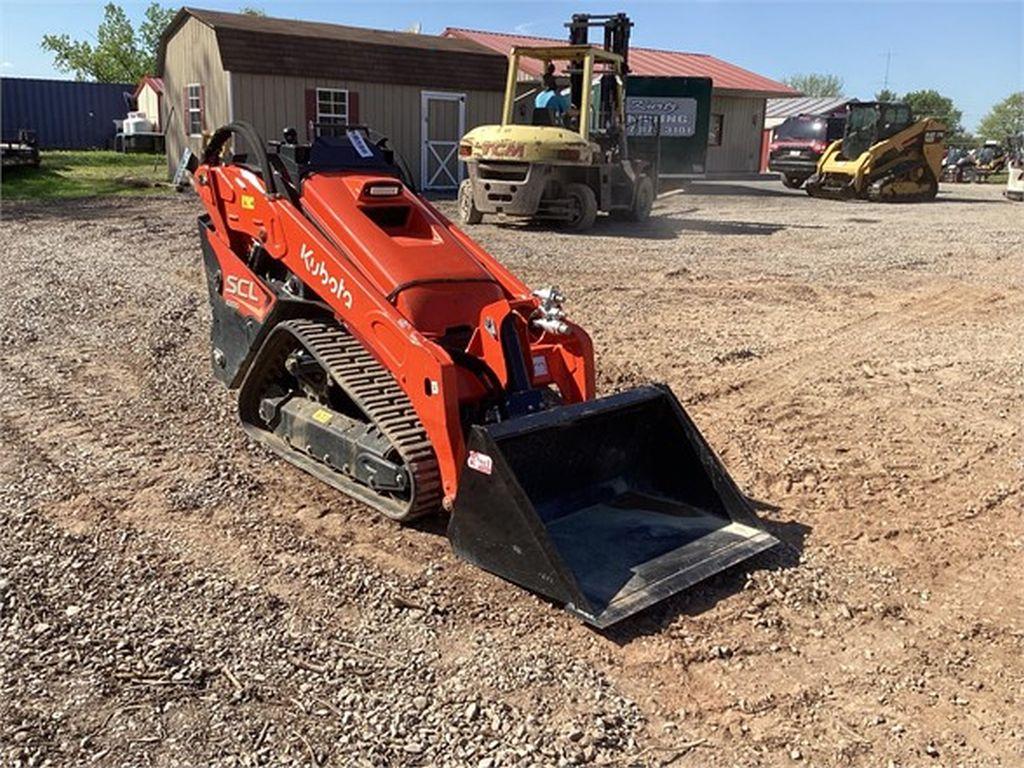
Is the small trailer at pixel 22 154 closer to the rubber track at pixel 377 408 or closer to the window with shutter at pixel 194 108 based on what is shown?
the window with shutter at pixel 194 108

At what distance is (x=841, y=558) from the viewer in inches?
150

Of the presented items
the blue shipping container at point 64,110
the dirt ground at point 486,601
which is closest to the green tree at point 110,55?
the blue shipping container at point 64,110

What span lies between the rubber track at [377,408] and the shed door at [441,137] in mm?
15842

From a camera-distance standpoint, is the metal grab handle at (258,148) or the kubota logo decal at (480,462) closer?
the kubota logo decal at (480,462)

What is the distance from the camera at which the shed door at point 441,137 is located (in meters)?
19.5

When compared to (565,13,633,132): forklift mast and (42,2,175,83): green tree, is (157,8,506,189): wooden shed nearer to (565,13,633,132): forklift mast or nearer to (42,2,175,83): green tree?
(565,13,633,132): forklift mast

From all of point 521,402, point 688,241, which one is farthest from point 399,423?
point 688,241

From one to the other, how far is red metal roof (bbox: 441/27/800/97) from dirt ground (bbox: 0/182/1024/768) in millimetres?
21563

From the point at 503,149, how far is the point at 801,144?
13354 millimetres

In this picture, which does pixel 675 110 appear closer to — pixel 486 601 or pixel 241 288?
pixel 241 288

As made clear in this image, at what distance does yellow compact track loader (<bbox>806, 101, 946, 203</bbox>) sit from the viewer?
2098cm

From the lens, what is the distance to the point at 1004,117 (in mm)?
69062

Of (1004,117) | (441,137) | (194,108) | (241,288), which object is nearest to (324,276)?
(241,288)

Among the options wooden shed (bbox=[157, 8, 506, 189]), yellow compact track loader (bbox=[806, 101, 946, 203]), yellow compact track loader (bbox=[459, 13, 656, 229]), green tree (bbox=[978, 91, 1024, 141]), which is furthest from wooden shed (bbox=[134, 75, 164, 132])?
green tree (bbox=[978, 91, 1024, 141])
